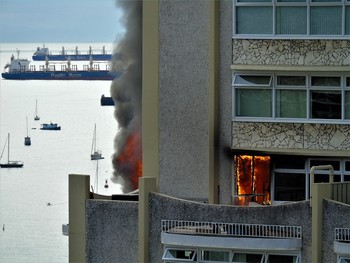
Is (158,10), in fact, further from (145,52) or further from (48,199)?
(48,199)

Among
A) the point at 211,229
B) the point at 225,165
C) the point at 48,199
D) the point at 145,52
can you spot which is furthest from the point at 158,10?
the point at 48,199

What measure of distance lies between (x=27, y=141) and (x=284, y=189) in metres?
143

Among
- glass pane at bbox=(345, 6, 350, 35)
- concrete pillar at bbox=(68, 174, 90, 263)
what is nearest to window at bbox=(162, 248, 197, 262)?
concrete pillar at bbox=(68, 174, 90, 263)

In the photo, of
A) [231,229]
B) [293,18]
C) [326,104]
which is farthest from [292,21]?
[231,229]

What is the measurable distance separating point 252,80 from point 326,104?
1164 millimetres

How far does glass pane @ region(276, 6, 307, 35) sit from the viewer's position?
21.7 m

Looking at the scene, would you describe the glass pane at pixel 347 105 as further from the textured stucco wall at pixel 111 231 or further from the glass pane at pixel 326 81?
the textured stucco wall at pixel 111 231

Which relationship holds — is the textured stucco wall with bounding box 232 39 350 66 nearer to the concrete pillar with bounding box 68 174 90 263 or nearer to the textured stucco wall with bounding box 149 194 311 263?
the textured stucco wall with bounding box 149 194 311 263

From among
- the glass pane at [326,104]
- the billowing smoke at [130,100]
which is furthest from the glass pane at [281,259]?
the billowing smoke at [130,100]

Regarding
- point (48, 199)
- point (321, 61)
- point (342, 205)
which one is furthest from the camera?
point (48, 199)

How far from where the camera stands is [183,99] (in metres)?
22.7

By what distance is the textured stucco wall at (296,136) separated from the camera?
2152 centimetres

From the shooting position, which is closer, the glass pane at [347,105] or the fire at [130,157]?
the glass pane at [347,105]

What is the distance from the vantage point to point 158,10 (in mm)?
22641
